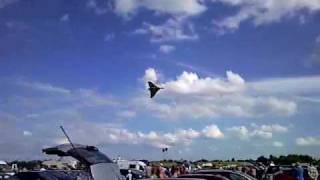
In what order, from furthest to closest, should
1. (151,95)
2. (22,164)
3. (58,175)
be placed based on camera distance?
(22,164) → (58,175) → (151,95)

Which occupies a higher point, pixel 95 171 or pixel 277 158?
pixel 277 158

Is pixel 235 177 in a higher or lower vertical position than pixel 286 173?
lower

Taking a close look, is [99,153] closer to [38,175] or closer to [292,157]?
[38,175]

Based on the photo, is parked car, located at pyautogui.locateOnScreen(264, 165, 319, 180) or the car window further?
parked car, located at pyautogui.locateOnScreen(264, 165, 319, 180)

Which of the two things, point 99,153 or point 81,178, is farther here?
point 81,178

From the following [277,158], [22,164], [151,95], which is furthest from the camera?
[277,158]

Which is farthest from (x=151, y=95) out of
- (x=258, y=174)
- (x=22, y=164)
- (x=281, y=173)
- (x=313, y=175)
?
(x=22, y=164)

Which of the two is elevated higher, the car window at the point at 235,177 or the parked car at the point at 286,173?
the parked car at the point at 286,173

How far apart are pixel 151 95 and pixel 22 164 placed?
25.7 metres

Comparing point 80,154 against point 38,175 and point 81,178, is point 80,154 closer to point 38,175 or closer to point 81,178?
point 38,175

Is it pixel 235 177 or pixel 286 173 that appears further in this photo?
pixel 286 173

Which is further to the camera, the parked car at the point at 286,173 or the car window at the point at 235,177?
the parked car at the point at 286,173

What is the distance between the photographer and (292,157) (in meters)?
67.6

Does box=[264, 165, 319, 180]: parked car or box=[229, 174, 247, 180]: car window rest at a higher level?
box=[264, 165, 319, 180]: parked car
